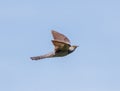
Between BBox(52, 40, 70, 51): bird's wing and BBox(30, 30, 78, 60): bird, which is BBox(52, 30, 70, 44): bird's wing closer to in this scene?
BBox(30, 30, 78, 60): bird

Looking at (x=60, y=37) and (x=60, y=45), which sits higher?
(x=60, y=37)

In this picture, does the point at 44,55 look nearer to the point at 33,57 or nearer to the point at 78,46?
the point at 33,57

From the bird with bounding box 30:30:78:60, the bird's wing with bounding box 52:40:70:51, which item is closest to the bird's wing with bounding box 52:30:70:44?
the bird with bounding box 30:30:78:60

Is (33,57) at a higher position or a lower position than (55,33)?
lower

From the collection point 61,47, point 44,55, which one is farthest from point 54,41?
point 44,55

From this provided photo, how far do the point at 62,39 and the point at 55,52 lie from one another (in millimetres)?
1275

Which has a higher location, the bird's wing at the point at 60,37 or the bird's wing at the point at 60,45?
the bird's wing at the point at 60,37

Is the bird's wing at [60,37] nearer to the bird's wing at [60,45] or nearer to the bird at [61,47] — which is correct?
the bird at [61,47]

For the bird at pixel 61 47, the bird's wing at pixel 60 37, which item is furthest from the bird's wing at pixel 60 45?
the bird's wing at pixel 60 37

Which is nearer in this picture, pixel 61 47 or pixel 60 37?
pixel 61 47

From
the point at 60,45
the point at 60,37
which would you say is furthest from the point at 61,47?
the point at 60,37

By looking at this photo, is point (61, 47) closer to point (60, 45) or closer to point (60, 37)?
point (60, 45)

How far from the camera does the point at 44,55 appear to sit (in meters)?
10.9

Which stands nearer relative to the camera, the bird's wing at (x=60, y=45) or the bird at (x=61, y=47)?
the bird at (x=61, y=47)
